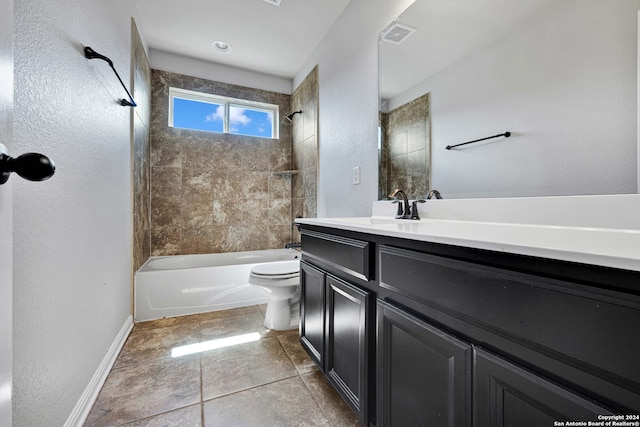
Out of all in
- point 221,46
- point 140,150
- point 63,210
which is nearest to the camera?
point 63,210

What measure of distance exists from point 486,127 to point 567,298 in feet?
3.11

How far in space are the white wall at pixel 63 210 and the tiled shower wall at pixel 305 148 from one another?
1662 mm

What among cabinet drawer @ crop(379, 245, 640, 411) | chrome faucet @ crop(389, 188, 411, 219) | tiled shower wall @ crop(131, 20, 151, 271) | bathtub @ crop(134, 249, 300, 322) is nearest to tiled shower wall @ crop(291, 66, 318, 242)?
bathtub @ crop(134, 249, 300, 322)

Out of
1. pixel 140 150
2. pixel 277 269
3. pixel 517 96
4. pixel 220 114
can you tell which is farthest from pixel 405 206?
pixel 220 114

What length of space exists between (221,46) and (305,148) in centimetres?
132

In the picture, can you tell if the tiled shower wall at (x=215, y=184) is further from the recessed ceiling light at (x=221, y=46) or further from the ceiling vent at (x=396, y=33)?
the ceiling vent at (x=396, y=33)

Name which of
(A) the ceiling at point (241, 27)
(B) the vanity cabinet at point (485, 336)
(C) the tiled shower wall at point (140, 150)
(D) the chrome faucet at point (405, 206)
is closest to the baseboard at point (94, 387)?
(C) the tiled shower wall at point (140, 150)

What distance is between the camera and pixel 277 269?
2.19 metres

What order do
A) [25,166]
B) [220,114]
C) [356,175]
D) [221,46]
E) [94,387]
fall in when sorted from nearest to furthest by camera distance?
[25,166], [94,387], [356,175], [221,46], [220,114]

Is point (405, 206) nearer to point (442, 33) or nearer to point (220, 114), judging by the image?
point (442, 33)

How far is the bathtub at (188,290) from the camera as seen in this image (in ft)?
7.04

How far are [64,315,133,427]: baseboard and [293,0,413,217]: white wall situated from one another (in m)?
1.76

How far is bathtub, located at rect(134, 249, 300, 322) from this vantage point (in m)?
2.14

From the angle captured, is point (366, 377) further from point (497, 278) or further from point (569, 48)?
point (569, 48)
